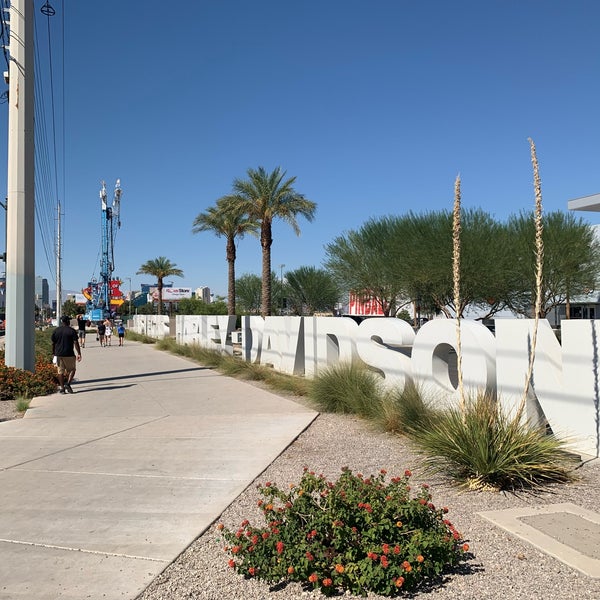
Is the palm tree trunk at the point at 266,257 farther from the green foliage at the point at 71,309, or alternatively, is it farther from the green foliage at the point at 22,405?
the green foliage at the point at 71,309

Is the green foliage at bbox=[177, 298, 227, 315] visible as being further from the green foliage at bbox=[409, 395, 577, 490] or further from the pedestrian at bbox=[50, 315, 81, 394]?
the green foliage at bbox=[409, 395, 577, 490]

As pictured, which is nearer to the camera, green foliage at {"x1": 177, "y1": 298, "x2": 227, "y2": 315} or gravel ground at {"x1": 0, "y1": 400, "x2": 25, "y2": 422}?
gravel ground at {"x1": 0, "y1": 400, "x2": 25, "y2": 422}

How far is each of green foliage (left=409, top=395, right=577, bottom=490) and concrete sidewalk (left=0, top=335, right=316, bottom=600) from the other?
207cm

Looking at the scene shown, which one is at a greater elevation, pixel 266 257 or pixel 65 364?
pixel 266 257

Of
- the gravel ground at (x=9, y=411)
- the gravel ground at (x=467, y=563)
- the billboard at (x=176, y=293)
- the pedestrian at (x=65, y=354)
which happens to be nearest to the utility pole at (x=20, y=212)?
the pedestrian at (x=65, y=354)

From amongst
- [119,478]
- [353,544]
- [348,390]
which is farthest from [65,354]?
[353,544]

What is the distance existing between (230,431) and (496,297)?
3131cm

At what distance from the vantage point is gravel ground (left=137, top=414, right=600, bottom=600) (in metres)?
3.67

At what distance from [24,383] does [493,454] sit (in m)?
11.1

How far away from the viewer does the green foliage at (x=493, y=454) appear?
5777mm

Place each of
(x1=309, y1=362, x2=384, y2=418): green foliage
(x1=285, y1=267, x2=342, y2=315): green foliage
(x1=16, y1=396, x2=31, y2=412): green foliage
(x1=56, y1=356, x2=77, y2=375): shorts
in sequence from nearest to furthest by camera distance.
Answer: (x1=309, y1=362, x2=384, y2=418): green foliage < (x1=16, y1=396, x2=31, y2=412): green foliage < (x1=56, y1=356, x2=77, y2=375): shorts < (x1=285, y1=267, x2=342, y2=315): green foliage

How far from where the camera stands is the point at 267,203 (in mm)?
34469

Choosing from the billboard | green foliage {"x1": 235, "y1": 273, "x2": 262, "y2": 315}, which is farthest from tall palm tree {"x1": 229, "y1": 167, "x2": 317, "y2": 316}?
the billboard

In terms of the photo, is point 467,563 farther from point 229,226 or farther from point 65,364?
point 229,226
